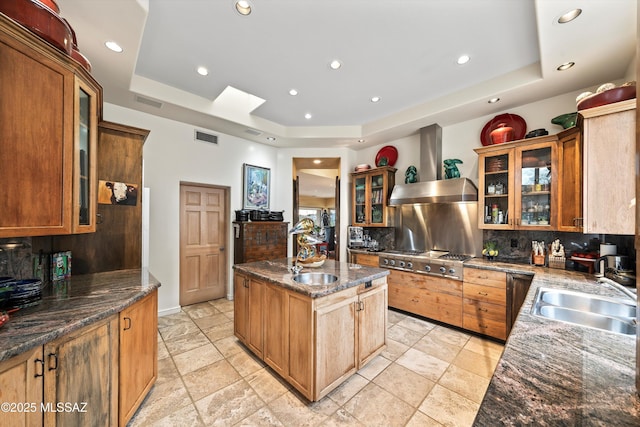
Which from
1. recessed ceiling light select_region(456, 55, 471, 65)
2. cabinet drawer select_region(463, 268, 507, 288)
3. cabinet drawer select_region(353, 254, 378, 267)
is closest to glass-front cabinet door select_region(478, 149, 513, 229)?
cabinet drawer select_region(463, 268, 507, 288)

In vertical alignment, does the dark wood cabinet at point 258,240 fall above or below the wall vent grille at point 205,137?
below

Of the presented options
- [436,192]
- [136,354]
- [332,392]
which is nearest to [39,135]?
[136,354]

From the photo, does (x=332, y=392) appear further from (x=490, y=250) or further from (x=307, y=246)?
(x=490, y=250)

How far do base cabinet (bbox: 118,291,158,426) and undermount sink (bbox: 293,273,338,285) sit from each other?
1.15 metres

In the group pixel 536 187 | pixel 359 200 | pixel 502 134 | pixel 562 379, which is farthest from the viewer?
pixel 359 200

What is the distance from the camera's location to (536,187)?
283cm

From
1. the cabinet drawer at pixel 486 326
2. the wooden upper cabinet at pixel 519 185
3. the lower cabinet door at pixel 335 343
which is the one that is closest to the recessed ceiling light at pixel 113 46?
the lower cabinet door at pixel 335 343

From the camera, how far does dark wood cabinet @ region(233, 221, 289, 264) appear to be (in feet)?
13.3

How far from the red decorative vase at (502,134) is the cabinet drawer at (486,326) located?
7.25 ft

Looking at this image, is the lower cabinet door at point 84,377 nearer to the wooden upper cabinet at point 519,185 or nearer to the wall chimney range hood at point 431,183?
the wall chimney range hood at point 431,183

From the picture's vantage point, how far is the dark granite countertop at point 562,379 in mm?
663

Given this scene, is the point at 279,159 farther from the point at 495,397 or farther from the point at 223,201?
the point at 495,397

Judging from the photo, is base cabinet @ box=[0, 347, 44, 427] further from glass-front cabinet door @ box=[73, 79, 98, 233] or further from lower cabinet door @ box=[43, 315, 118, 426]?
glass-front cabinet door @ box=[73, 79, 98, 233]

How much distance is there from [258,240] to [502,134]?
3.87 metres
